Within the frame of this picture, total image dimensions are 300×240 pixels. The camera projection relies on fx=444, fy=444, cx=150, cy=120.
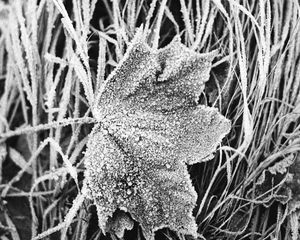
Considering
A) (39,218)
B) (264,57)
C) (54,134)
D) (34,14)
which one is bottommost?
(39,218)

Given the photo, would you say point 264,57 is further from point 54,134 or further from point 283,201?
point 54,134

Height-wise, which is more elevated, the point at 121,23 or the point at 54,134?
the point at 121,23

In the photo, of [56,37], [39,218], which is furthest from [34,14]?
[39,218]
